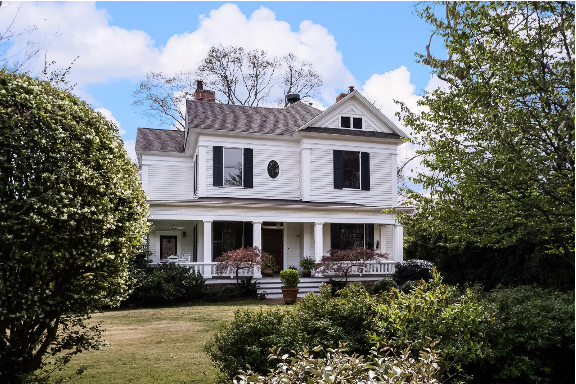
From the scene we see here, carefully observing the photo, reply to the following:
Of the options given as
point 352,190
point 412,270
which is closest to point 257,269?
point 352,190

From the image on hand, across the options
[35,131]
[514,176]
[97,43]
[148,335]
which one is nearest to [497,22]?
[514,176]

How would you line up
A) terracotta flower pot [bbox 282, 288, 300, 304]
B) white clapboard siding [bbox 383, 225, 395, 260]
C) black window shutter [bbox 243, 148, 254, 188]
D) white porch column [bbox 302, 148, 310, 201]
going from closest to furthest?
terracotta flower pot [bbox 282, 288, 300, 304], black window shutter [bbox 243, 148, 254, 188], white porch column [bbox 302, 148, 310, 201], white clapboard siding [bbox 383, 225, 395, 260]

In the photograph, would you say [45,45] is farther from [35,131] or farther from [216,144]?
[216,144]

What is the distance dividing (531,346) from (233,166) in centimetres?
1550

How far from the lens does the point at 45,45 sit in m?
12.0

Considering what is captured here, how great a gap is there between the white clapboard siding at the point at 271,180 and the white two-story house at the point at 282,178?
43 mm

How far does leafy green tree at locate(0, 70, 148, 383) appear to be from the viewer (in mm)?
5719

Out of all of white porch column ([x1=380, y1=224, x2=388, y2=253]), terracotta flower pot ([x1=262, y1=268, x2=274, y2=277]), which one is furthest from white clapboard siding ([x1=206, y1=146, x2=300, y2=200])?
white porch column ([x1=380, y1=224, x2=388, y2=253])

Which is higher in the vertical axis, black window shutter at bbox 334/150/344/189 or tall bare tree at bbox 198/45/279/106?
tall bare tree at bbox 198/45/279/106

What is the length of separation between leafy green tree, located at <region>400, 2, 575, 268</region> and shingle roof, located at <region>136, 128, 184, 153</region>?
52.9ft

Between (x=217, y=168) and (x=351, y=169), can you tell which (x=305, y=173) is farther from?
(x=217, y=168)

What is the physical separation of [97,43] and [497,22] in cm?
1018

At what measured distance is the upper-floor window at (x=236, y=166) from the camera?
67.6 feet

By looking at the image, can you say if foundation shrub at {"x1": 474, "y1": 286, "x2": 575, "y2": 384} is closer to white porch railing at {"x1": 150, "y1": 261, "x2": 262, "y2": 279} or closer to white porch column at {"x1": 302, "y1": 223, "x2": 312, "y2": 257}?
white porch railing at {"x1": 150, "y1": 261, "x2": 262, "y2": 279}
